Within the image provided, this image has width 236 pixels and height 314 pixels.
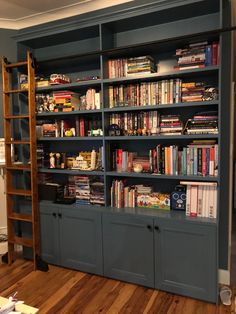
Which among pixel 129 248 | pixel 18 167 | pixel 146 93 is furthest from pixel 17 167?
pixel 146 93

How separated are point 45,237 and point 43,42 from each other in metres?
2.07

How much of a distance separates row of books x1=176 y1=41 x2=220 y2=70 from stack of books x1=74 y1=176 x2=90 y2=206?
1406 millimetres

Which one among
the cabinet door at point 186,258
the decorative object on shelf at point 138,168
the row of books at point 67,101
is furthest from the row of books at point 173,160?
the row of books at point 67,101

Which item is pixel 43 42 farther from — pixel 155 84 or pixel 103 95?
pixel 155 84

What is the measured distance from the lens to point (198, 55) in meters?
2.24

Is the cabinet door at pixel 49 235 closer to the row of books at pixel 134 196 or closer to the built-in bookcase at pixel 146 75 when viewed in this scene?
the built-in bookcase at pixel 146 75

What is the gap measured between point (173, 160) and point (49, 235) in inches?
59.2

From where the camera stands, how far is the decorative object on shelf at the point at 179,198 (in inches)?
94.4

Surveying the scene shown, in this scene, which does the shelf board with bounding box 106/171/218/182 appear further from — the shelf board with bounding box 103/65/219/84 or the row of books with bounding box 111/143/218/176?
the shelf board with bounding box 103/65/219/84

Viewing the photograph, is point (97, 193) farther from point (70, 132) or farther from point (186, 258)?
point (186, 258)

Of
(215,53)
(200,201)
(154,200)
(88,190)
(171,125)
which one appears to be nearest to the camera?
(215,53)

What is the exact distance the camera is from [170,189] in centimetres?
261

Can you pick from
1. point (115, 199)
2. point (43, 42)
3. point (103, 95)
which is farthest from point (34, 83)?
point (115, 199)

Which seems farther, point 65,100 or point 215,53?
point 65,100
